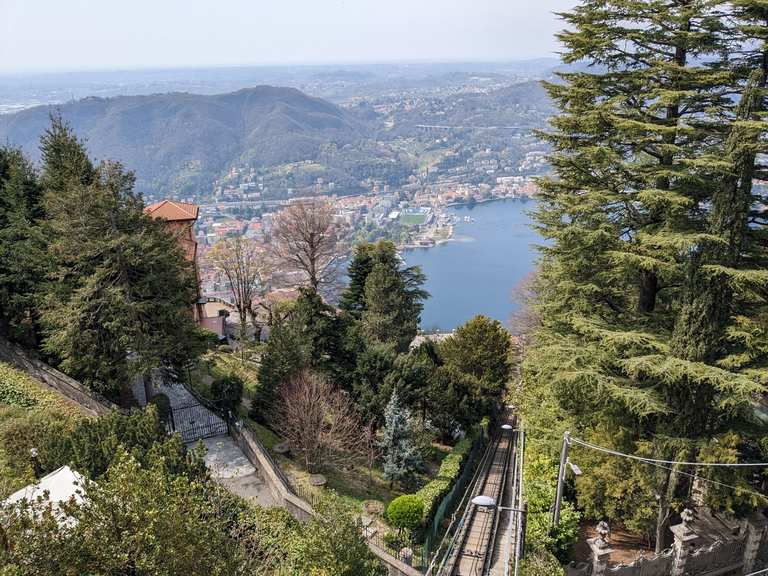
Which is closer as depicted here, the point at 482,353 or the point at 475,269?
the point at 482,353

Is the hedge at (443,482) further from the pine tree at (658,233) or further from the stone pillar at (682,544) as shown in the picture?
the stone pillar at (682,544)

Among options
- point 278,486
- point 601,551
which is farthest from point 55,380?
point 601,551

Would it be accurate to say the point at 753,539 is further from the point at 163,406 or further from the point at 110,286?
the point at 110,286

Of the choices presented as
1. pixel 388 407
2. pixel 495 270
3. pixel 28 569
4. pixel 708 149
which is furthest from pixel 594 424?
pixel 495 270

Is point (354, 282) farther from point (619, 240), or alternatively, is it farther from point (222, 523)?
point (222, 523)

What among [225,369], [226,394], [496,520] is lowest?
[496,520]

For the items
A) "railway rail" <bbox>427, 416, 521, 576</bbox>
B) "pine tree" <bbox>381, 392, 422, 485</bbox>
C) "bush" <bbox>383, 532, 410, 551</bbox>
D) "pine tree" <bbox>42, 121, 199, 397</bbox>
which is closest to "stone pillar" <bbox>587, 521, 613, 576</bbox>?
"railway rail" <bbox>427, 416, 521, 576</bbox>

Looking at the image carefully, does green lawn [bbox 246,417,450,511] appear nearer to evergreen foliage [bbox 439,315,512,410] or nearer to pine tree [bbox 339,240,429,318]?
evergreen foliage [bbox 439,315,512,410]
